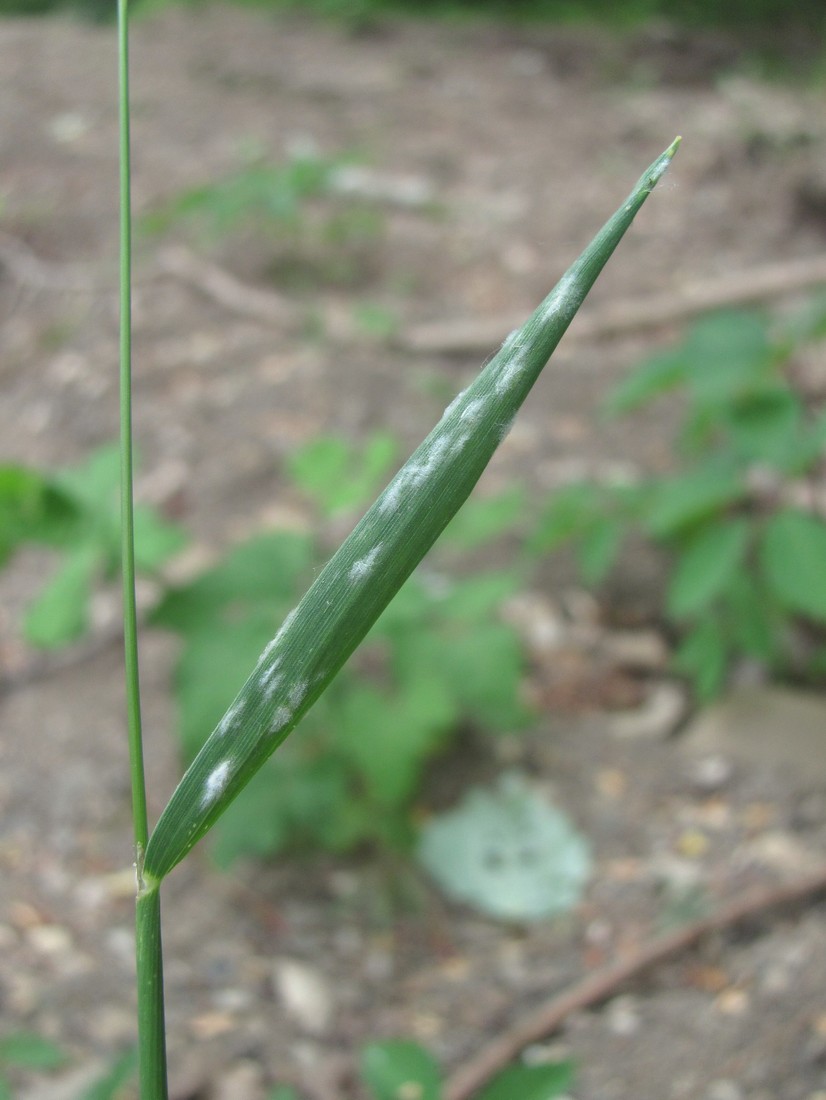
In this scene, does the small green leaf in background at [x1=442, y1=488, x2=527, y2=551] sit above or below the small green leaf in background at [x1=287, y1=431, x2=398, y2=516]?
below

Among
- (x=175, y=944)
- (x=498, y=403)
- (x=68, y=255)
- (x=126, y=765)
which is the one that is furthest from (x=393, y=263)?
(x=498, y=403)

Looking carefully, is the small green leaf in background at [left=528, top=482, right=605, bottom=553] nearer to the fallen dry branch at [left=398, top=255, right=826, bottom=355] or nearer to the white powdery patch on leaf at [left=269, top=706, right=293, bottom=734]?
the fallen dry branch at [left=398, top=255, right=826, bottom=355]

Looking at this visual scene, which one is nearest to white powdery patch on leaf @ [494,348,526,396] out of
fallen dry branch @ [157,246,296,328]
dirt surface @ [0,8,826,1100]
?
dirt surface @ [0,8,826,1100]

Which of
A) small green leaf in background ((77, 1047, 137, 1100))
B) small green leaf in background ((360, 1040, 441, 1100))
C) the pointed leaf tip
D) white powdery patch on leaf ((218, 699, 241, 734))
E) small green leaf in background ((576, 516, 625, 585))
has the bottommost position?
small green leaf in background ((576, 516, 625, 585))

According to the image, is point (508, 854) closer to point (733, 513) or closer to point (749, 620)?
point (749, 620)

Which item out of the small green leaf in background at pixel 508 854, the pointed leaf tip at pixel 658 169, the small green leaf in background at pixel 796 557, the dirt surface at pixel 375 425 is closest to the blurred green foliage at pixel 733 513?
the small green leaf in background at pixel 796 557

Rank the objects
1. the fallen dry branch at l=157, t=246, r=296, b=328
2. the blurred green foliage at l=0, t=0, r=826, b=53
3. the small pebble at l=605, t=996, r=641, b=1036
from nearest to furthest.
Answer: the small pebble at l=605, t=996, r=641, b=1036 → the fallen dry branch at l=157, t=246, r=296, b=328 → the blurred green foliage at l=0, t=0, r=826, b=53
